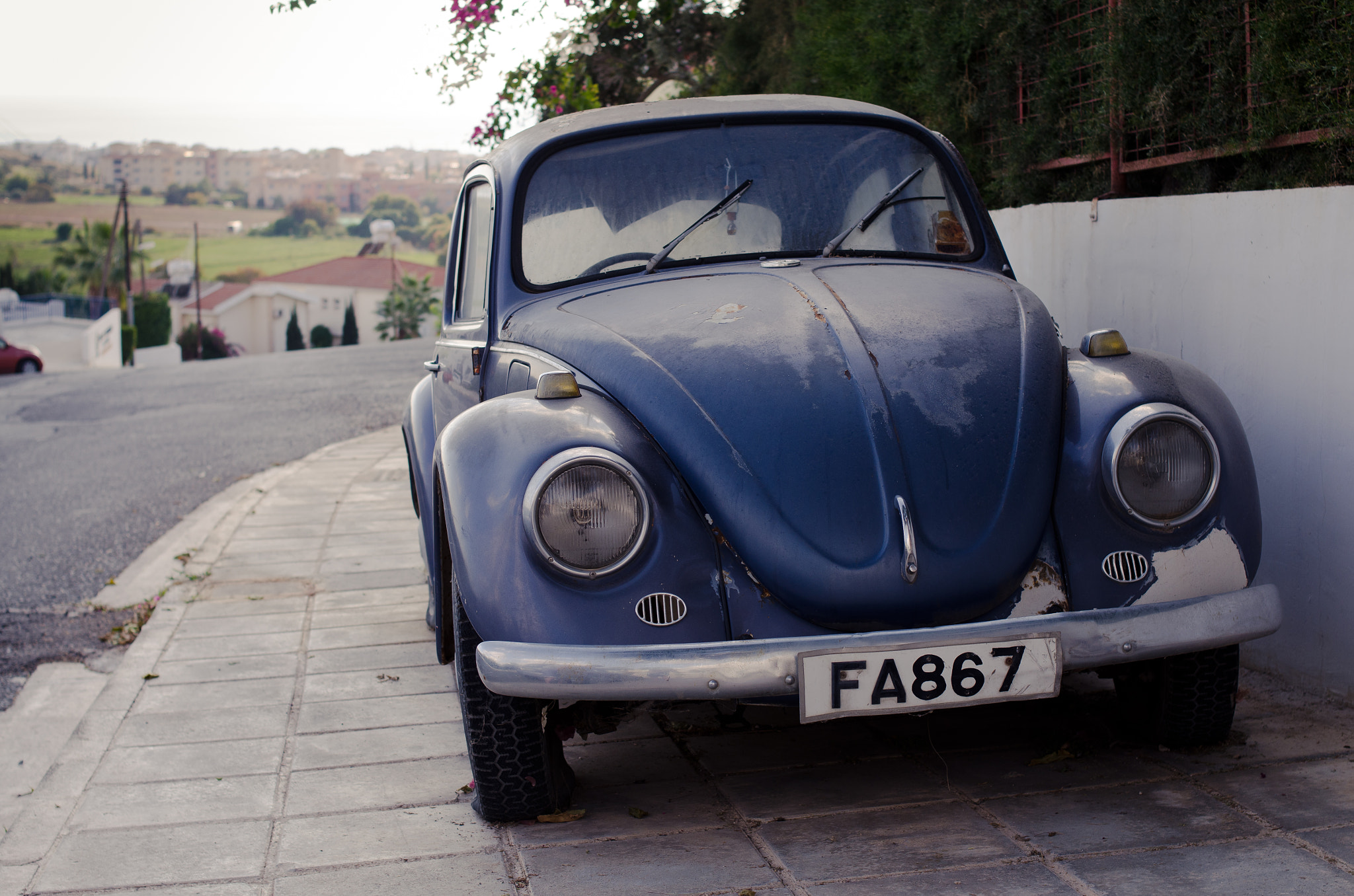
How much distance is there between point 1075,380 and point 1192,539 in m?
0.47

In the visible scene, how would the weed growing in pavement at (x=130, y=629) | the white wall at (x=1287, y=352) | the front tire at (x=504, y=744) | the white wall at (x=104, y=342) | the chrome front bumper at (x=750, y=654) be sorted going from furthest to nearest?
1. the white wall at (x=104, y=342)
2. the weed growing in pavement at (x=130, y=629)
3. the white wall at (x=1287, y=352)
4. the front tire at (x=504, y=744)
5. the chrome front bumper at (x=750, y=654)

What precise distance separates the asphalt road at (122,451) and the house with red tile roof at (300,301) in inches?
3139

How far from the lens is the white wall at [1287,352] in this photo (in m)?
3.33

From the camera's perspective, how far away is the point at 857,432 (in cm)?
263

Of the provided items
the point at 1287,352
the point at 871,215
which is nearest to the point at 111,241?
the point at 871,215

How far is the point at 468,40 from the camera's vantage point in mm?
9438

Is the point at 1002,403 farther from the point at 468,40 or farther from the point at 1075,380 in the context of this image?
the point at 468,40

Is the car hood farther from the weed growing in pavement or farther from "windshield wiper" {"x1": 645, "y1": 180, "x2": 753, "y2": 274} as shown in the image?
the weed growing in pavement

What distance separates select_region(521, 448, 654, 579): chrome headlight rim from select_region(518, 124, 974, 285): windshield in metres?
1.19

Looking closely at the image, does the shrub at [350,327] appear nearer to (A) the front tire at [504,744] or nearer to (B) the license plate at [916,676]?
(A) the front tire at [504,744]

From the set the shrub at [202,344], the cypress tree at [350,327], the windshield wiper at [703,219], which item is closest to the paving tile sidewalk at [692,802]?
the windshield wiper at [703,219]

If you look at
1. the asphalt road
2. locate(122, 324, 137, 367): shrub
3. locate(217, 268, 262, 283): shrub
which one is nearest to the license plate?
the asphalt road

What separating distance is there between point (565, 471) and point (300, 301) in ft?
352

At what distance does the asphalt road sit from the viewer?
609 cm
